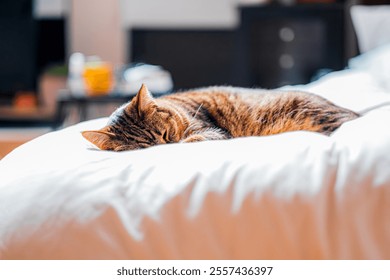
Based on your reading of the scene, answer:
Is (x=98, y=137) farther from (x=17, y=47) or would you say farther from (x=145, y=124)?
(x=17, y=47)

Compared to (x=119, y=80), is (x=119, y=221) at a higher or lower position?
higher

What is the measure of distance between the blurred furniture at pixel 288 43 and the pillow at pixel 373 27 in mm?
1069

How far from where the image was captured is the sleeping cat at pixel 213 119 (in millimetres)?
1164

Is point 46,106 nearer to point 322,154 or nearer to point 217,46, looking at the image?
point 217,46

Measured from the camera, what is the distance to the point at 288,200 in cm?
85

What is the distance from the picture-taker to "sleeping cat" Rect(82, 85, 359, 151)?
1.16 m

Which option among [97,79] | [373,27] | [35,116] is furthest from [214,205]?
[35,116]

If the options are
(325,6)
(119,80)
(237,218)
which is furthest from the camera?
(325,6)

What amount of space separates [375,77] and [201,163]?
1.22 metres

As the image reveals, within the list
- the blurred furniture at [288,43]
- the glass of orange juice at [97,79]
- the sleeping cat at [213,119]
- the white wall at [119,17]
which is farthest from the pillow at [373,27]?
the sleeping cat at [213,119]

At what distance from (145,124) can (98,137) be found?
0.37 ft

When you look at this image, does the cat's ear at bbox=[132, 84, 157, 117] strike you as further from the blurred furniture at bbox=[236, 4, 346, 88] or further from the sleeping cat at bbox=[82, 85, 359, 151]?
the blurred furniture at bbox=[236, 4, 346, 88]

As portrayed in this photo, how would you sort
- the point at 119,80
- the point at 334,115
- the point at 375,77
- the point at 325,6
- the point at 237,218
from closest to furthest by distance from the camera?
the point at 237,218 < the point at 334,115 < the point at 375,77 < the point at 119,80 < the point at 325,6

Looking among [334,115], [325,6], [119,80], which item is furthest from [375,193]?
[325,6]
